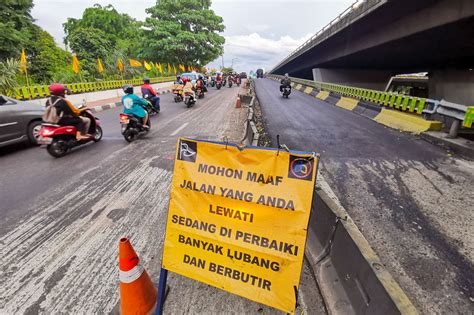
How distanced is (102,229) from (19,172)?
346cm

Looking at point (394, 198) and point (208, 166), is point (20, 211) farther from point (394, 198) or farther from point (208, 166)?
point (394, 198)

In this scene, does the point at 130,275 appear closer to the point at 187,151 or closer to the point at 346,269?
the point at 187,151

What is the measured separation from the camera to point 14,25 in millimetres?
25000

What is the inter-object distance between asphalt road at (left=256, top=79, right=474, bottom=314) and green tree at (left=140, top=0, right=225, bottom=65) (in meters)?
35.0

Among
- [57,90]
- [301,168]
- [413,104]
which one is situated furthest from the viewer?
[413,104]

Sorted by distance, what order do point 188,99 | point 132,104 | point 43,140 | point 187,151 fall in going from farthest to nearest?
1. point 188,99
2. point 132,104
3. point 43,140
4. point 187,151

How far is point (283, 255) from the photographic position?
1775 millimetres

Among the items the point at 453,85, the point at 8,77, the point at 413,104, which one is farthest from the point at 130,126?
the point at 453,85

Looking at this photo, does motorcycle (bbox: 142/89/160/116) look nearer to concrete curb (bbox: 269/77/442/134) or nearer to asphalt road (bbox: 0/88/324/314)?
asphalt road (bbox: 0/88/324/314)

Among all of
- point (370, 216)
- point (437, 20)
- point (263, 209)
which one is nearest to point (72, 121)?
point (263, 209)

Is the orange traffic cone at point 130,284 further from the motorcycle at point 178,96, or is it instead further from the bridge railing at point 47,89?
the motorcycle at point 178,96

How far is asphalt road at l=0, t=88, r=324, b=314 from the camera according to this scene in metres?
2.20

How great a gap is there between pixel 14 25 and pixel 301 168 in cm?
3745

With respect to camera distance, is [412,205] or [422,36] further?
[422,36]
